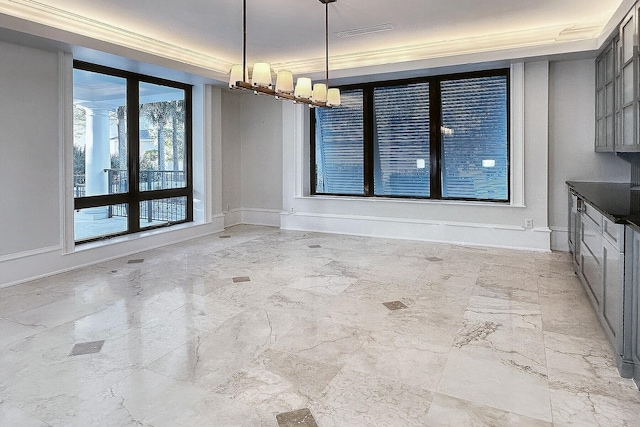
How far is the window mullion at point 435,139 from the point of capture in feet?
20.2

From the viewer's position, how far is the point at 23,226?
425 cm

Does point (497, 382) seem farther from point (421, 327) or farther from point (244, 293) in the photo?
point (244, 293)

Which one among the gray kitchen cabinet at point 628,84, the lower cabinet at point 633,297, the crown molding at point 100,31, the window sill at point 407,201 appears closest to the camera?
the lower cabinet at point 633,297

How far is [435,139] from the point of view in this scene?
245 inches

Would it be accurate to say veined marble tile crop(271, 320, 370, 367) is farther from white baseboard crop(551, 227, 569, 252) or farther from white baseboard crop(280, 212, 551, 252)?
white baseboard crop(551, 227, 569, 252)

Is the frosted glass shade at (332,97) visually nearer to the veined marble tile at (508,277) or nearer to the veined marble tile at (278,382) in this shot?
the veined marble tile at (508,277)

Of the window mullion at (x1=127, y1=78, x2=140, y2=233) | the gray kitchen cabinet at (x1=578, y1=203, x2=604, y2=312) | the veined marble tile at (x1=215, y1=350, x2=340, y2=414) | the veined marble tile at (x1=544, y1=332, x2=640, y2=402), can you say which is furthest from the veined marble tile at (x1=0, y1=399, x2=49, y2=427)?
the window mullion at (x1=127, y1=78, x2=140, y2=233)

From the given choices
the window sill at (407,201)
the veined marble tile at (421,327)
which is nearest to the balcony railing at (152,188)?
the window sill at (407,201)

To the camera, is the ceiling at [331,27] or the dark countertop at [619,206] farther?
the ceiling at [331,27]

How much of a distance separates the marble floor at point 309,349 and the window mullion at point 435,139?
2.00 m

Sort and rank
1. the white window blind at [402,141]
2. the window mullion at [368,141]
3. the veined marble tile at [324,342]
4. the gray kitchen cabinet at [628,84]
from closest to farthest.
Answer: the veined marble tile at [324,342], the gray kitchen cabinet at [628,84], the white window blind at [402,141], the window mullion at [368,141]

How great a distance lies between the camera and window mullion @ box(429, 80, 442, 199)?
6.15m

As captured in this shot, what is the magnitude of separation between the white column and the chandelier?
89.5 inches

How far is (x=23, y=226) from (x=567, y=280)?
539cm
